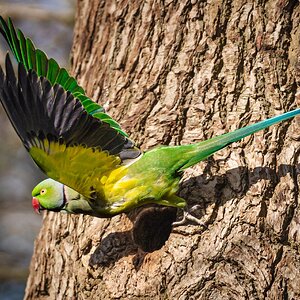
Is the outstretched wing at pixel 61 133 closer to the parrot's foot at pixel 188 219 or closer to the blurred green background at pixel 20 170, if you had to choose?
the parrot's foot at pixel 188 219

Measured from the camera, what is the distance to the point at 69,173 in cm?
382

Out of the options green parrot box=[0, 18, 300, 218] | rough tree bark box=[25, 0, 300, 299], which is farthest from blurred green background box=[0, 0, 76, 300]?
green parrot box=[0, 18, 300, 218]

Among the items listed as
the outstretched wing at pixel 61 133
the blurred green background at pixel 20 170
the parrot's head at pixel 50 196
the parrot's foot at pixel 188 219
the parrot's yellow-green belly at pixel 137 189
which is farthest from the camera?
the blurred green background at pixel 20 170

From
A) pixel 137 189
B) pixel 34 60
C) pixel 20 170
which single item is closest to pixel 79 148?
pixel 137 189

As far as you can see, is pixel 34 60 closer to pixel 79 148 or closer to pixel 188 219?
pixel 79 148

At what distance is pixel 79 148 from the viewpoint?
147 inches

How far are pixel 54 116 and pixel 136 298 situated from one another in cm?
112

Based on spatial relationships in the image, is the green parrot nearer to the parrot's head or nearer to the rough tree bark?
the parrot's head

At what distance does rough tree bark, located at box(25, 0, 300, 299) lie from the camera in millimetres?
3648

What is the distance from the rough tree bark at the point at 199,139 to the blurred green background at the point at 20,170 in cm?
223

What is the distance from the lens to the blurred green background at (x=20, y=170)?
6844 millimetres

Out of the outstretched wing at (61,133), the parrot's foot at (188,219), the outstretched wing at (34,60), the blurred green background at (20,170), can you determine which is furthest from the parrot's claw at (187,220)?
the blurred green background at (20,170)

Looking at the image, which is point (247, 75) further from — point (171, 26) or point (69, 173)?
point (69, 173)

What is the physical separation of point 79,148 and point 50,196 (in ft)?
1.68
